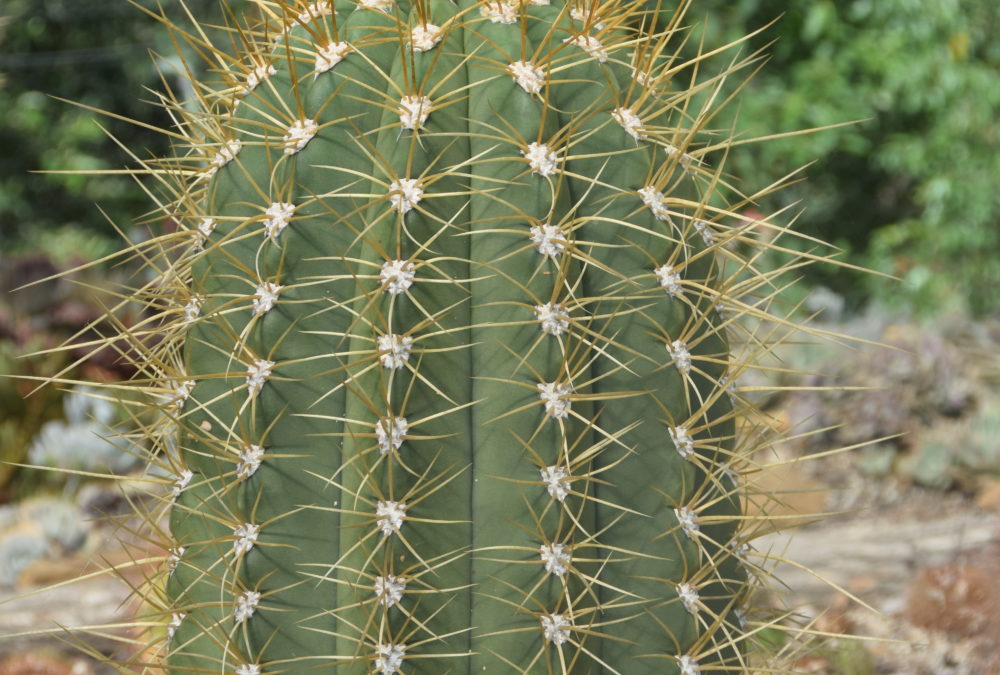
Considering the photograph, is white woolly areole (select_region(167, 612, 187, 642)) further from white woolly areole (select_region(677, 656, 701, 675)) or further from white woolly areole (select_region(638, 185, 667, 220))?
white woolly areole (select_region(638, 185, 667, 220))

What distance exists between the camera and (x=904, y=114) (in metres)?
7.08

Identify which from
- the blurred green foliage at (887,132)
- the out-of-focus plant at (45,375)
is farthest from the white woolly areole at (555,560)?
the blurred green foliage at (887,132)

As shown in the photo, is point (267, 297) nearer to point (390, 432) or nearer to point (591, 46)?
point (390, 432)

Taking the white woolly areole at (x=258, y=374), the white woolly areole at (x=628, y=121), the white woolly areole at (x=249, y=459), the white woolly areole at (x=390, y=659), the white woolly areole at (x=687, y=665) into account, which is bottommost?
the white woolly areole at (x=390, y=659)

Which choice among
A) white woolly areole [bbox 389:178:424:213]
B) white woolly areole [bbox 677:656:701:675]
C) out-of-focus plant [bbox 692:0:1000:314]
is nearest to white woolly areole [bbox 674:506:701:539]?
white woolly areole [bbox 677:656:701:675]

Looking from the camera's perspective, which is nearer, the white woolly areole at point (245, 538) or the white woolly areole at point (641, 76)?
the white woolly areole at point (245, 538)

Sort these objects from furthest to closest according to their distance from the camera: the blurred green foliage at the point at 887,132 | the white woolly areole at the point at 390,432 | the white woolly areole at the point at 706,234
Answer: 1. the blurred green foliage at the point at 887,132
2. the white woolly areole at the point at 706,234
3. the white woolly areole at the point at 390,432

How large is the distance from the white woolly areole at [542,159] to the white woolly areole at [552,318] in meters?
0.16

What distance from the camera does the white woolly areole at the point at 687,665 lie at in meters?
1.32

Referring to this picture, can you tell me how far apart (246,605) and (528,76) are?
73 centimetres

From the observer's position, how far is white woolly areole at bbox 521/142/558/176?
4.16 feet

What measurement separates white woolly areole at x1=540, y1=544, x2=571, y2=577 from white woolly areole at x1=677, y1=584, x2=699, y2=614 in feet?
0.57

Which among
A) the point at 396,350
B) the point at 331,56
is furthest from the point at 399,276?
the point at 331,56

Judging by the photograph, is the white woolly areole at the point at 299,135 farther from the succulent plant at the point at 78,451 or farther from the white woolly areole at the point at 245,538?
the succulent plant at the point at 78,451
